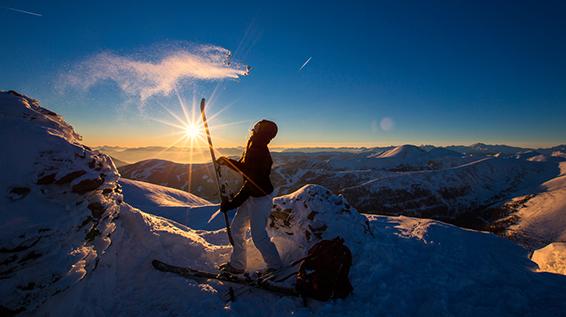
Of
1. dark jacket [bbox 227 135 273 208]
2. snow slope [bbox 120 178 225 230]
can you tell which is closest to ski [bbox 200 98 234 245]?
dark jacket [bbox 227 135 273 208]

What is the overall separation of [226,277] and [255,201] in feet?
6.16

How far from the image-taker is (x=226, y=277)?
5.98 m

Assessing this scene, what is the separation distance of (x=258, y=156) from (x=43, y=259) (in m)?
4.41

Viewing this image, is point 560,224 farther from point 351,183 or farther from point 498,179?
point 498,179

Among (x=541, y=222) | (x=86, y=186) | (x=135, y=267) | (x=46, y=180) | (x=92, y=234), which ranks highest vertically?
(x=46, y=180)

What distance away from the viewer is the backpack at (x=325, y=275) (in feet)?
17.0

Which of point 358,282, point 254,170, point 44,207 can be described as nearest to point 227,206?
point 254,170

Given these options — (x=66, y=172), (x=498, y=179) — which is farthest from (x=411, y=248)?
(x=498, y=179)

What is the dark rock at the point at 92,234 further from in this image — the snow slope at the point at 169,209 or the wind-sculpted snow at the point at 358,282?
the snow slope at the point at 169,209

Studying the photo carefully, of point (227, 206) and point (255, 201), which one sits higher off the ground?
point (255, 201)

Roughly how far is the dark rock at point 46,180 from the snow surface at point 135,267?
0.05 m

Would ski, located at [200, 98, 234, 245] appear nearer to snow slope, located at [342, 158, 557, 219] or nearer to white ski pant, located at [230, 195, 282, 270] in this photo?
white ski pant, located at [230, 195, 282, 270]

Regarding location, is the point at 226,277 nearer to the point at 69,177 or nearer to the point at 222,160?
the point at 222,160

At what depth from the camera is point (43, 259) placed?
4.24 m
